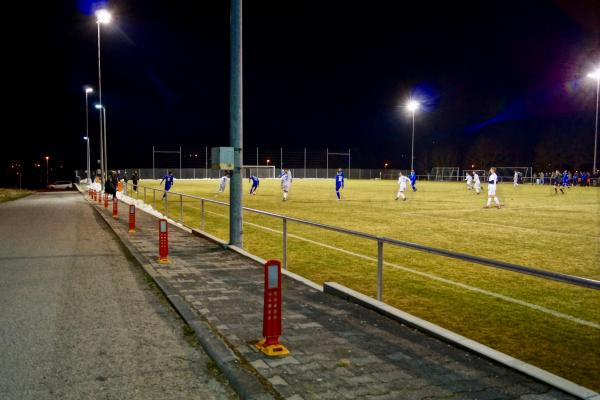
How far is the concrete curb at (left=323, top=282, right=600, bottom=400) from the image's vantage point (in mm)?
3958

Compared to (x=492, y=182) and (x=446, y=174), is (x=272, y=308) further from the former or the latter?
(x=446, y=174)

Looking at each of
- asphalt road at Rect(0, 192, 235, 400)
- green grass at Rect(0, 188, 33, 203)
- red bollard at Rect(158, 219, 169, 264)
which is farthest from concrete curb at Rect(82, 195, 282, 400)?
green grass at Rect(0, 188, 33, 203)

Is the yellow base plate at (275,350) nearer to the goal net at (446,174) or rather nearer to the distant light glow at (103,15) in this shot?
the distant light glow at (103,15)

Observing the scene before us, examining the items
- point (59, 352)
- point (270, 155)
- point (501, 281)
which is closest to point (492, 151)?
point (270, 155)

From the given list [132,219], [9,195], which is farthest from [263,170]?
[132,219]

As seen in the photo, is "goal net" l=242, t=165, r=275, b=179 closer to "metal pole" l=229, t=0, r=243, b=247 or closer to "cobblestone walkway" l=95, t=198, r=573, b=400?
"metal pole" l=229, t=0, r=243, b=247

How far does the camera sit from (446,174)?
82062 millimetres

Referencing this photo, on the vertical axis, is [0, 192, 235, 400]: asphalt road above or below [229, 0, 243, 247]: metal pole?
below

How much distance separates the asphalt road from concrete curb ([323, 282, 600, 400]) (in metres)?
2.23

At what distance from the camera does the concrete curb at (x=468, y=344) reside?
3.96 metres

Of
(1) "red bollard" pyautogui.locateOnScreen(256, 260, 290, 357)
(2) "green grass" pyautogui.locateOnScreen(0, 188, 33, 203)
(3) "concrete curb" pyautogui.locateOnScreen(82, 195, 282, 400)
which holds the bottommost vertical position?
(2) "green grass" pyautogui.locateOnScreen(0, 188, 33, 203)

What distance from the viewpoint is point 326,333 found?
217 inches

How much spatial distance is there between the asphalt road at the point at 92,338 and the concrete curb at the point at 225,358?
0.32ft

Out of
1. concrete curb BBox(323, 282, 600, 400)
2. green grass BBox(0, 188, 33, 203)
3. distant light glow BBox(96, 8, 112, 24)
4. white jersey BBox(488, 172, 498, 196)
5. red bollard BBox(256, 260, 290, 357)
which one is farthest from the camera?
green grass BBox(0, 188, 33, 203)
